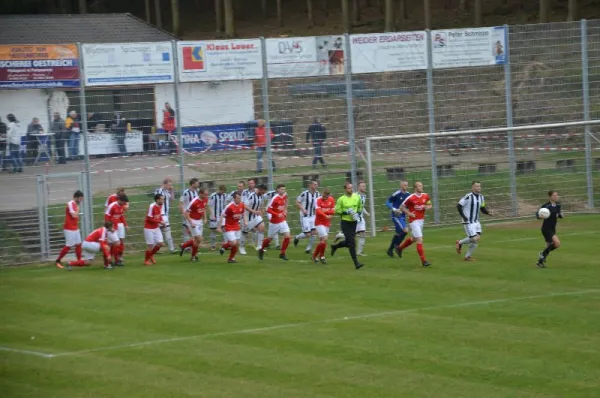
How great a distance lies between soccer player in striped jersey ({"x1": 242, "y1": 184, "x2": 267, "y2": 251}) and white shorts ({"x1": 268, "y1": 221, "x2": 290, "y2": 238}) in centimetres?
62

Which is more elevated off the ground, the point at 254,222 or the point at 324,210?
the point at 324,210

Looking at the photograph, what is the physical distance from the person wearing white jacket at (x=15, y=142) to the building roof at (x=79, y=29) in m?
17.1

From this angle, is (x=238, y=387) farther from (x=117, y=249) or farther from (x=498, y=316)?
(x=117, y=249)

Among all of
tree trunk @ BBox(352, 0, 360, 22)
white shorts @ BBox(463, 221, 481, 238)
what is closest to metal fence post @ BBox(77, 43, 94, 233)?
white shorts @ BBox(463, 221, 481, 238)

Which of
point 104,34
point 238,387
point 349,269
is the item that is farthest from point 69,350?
point 104,34

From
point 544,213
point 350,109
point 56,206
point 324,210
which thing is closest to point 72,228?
point 56,206

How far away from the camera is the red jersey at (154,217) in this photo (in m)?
28.2

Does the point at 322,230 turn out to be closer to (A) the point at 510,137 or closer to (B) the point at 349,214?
(B) the point at 349,214

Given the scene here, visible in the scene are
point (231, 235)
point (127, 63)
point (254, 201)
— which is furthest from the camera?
point (127, 63)

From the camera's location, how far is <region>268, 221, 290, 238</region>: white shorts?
28.6 meters

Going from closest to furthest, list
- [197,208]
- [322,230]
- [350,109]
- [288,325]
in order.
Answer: [288,325] → [322,230] → [197,208] → [350,109]

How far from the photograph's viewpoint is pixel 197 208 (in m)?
29.2

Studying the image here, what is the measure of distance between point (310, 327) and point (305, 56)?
52.1 feet

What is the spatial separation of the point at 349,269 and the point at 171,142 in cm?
864
